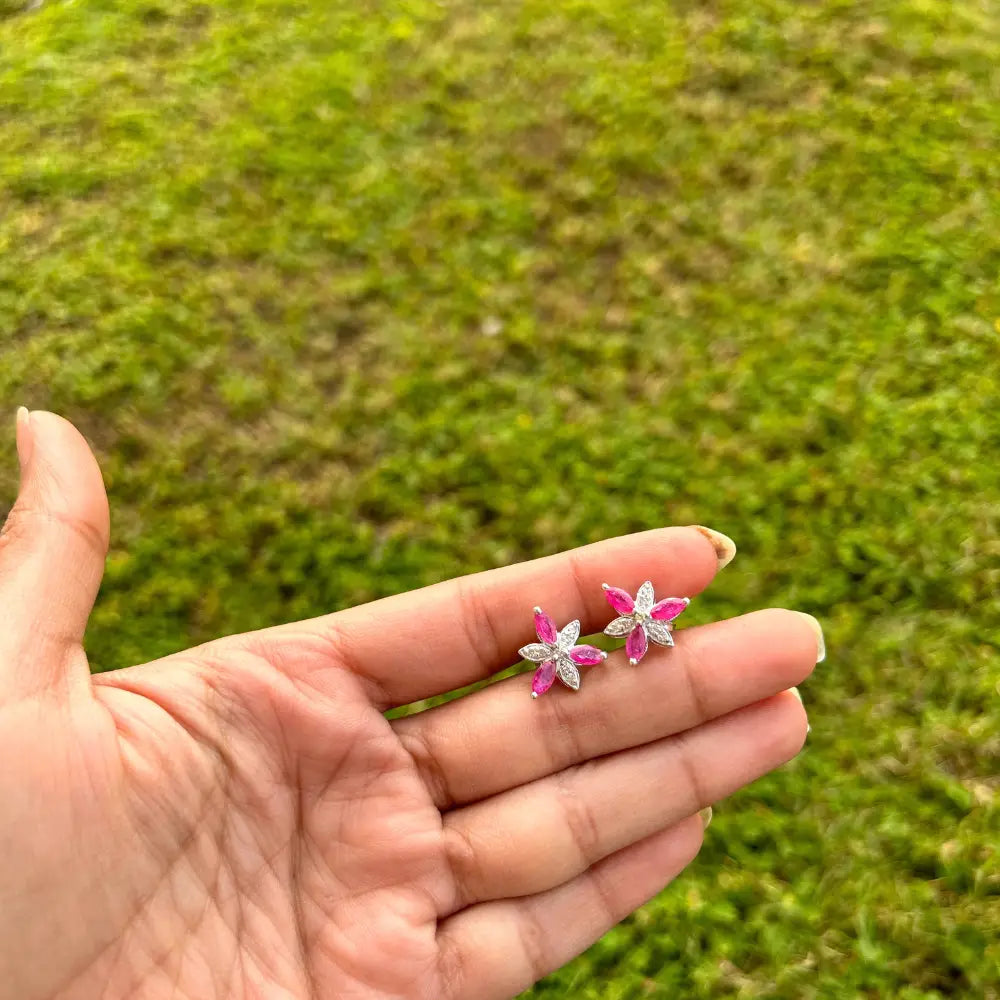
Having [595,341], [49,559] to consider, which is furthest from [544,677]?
[595,341]

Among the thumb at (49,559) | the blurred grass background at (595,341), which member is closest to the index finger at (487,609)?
the thumb at (49,559)

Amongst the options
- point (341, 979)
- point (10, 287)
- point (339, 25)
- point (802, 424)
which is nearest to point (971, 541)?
point (802, 424)

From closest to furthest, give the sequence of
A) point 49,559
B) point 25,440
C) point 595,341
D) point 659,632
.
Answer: point 49,559 < point 25,440 < point 659,632 < point 595,341

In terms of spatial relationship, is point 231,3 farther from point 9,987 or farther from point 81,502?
point 9,987

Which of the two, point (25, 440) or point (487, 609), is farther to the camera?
point (487, 609)

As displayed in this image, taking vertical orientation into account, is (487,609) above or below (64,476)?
below

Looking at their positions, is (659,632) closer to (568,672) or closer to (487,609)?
(568,672)

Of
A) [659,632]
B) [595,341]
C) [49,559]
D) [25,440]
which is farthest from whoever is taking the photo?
[595,341]
